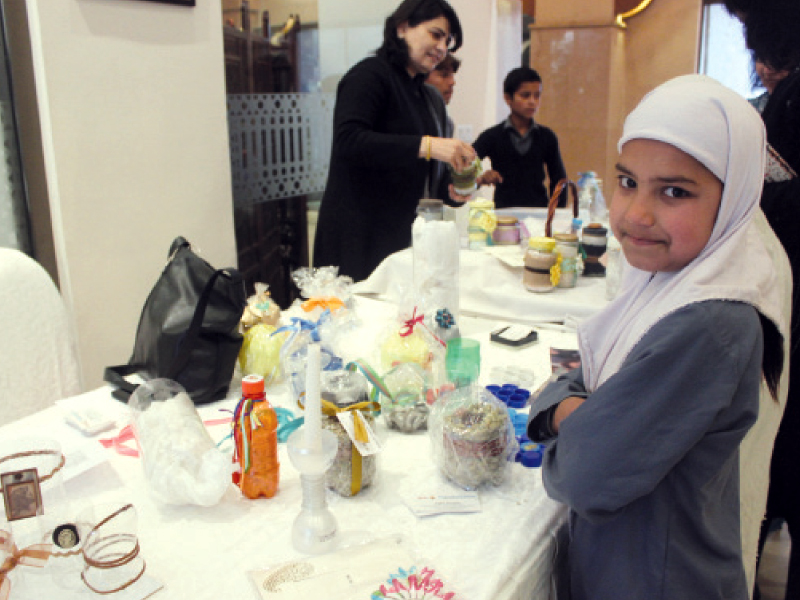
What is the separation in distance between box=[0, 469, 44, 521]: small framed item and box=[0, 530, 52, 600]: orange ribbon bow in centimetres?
4

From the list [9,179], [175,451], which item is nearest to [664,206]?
[175,451]

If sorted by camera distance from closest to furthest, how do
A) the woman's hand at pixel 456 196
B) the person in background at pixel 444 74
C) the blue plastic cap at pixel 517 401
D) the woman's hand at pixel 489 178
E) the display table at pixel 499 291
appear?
the blue plastic cap at pixel 517 401
the display table at pixel 499 291
the woman's hand at pixel 456 196
the woman's hand at pixel 489 178
the person in background at pixel 444 74

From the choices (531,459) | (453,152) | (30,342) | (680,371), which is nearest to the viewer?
(680,371)

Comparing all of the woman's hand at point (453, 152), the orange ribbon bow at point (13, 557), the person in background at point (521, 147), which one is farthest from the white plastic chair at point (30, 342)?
the person in background at point (521, 147)

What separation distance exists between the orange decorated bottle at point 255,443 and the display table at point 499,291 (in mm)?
771

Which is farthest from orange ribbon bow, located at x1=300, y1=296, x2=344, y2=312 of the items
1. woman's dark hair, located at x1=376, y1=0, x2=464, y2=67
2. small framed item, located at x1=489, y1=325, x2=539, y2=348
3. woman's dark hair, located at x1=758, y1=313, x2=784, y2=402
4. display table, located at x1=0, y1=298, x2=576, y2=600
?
woman's dark hair, located at x1=376, y1=0, x2=464, y2=67

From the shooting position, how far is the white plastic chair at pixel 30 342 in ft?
5.04

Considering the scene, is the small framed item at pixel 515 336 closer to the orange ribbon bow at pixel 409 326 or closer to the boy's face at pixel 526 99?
the orange ribbon bow at pixel 409 326

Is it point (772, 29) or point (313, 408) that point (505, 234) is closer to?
point (772, 29)

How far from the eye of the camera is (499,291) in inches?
80.9

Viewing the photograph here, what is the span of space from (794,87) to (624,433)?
49.0 inches

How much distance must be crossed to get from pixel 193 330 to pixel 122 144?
47.0 inches

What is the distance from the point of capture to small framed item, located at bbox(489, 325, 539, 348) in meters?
1.70

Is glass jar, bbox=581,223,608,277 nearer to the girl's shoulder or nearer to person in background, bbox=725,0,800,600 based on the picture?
person in background, bbox=725,0,800,600
